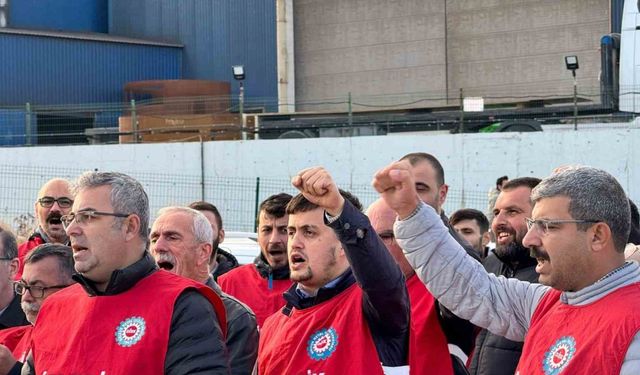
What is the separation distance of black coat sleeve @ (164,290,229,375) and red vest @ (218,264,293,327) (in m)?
2.56

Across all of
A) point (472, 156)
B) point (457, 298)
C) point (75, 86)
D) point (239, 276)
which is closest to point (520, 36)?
point (472, 156)

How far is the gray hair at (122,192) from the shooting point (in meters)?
4.30

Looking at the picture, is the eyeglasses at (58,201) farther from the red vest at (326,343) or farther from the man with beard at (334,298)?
the red vest at (326,343)

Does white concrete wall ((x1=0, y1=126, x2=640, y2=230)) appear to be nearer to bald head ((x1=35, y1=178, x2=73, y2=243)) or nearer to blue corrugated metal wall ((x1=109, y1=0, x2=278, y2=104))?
blue corrugated metal wall ((x1=109, y1=0, x2=278, y2=104))

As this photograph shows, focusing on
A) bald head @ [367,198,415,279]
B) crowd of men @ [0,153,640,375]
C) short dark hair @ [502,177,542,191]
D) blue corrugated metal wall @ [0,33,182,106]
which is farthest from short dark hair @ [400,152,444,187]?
blue corrugated metal wall @ [0,33,182,106]

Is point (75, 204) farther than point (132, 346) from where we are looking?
Yes

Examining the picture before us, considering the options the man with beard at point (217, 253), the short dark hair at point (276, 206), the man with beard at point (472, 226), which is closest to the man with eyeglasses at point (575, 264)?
the short dark hair at point (276, 206)

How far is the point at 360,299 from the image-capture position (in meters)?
4.32

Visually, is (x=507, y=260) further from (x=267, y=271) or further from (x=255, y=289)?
(x=255, y=289)

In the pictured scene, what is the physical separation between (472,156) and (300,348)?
1689 centimetres

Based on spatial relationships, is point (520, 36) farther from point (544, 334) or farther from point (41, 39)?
point (544, 334)

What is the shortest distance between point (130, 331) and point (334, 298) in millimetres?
838

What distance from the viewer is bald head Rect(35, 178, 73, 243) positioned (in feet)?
25.1

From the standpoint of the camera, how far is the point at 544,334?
3840mm
